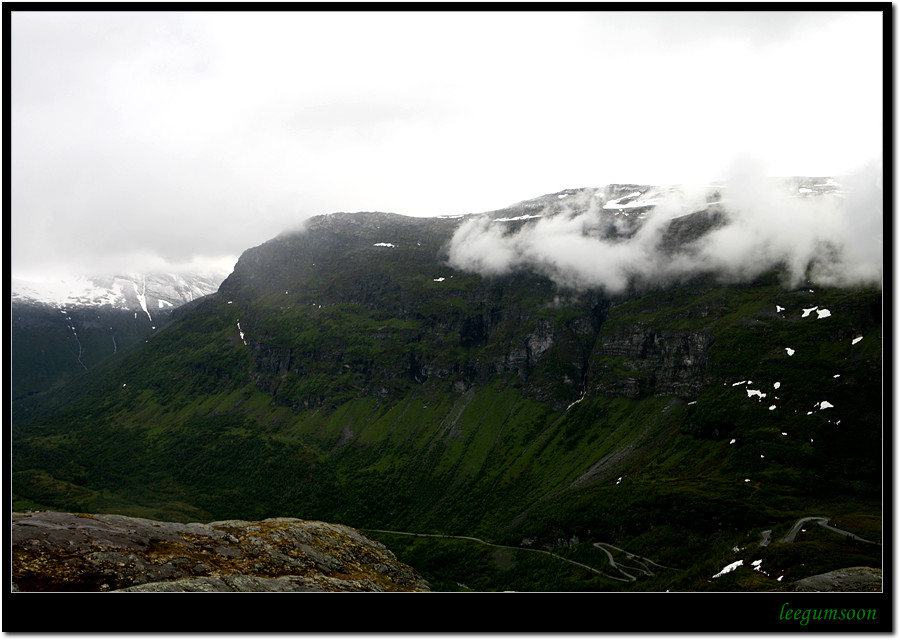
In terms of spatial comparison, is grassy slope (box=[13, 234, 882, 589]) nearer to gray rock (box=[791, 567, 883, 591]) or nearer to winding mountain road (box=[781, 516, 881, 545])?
winding mountain road (box=[781, 516, 881, 545])

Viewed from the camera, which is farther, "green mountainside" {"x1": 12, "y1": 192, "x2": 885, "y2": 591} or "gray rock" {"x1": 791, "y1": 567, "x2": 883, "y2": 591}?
"green mountainside" {"x1": 12, "y1": 192, "x2": 885, "y2": 591}

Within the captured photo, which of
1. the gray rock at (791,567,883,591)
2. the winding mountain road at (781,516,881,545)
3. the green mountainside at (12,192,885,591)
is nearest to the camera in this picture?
the gray rock at (791,567,883,591)

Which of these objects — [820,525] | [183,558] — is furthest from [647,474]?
[183,558]

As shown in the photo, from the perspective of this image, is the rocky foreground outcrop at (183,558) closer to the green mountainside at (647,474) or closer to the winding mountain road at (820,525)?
the green mountainside at (647,474)

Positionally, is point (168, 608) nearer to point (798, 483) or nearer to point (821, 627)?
point (821, 627)

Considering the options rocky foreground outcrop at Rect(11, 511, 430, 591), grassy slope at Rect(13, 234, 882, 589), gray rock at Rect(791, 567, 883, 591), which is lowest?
grassy slope at Rect(13, 234, 882, 589)

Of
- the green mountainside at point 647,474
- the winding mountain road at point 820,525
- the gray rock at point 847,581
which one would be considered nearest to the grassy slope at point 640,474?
the green mountainside at point 647,474

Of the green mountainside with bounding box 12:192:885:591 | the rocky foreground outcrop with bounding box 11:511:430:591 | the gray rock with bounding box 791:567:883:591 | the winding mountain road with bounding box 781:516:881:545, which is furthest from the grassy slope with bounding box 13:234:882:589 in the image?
the rocky foreground outcrop with bounding box 11:511:430:591

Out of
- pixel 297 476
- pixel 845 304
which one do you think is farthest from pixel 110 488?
A: pixel 845 304
